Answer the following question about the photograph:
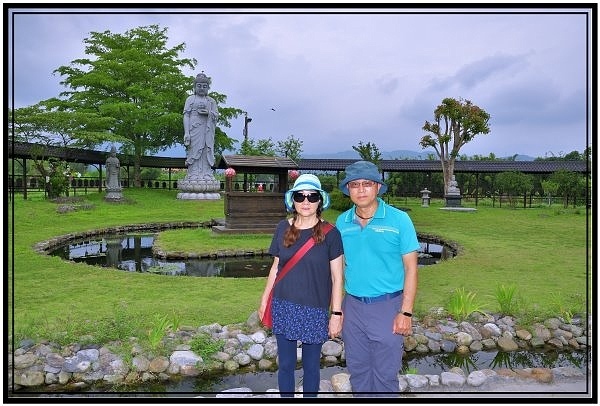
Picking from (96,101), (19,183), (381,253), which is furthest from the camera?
(96,101)

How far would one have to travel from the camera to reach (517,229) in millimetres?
13469

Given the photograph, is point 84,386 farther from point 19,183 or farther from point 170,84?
point 170,84

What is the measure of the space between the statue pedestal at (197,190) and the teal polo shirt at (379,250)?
1953cm

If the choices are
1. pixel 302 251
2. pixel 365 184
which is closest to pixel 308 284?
pixel 302 251

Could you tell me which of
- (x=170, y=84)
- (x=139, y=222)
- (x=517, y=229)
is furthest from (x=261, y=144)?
(x=517, y=229)

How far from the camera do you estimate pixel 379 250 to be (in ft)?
8.65

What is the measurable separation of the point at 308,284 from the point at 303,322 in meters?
0.21

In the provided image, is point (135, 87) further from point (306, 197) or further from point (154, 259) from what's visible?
point (306, 197)

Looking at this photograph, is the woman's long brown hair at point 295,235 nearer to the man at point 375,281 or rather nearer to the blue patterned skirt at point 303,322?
the man at point 375,281

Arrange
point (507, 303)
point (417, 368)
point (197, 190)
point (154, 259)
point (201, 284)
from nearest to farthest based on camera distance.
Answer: point (417, 368)
point (507, 303)
point (201, 284)
point (154, 259)
point (197, 190)

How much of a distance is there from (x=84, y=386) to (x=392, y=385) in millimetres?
2352

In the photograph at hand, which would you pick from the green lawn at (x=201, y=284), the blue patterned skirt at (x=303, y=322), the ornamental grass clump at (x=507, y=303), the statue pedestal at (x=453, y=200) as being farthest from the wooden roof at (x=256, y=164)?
the statue pedestal at (x=453, y=200)

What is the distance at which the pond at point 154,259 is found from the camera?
331 inches

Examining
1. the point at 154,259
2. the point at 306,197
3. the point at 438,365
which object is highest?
the point at 306,197
